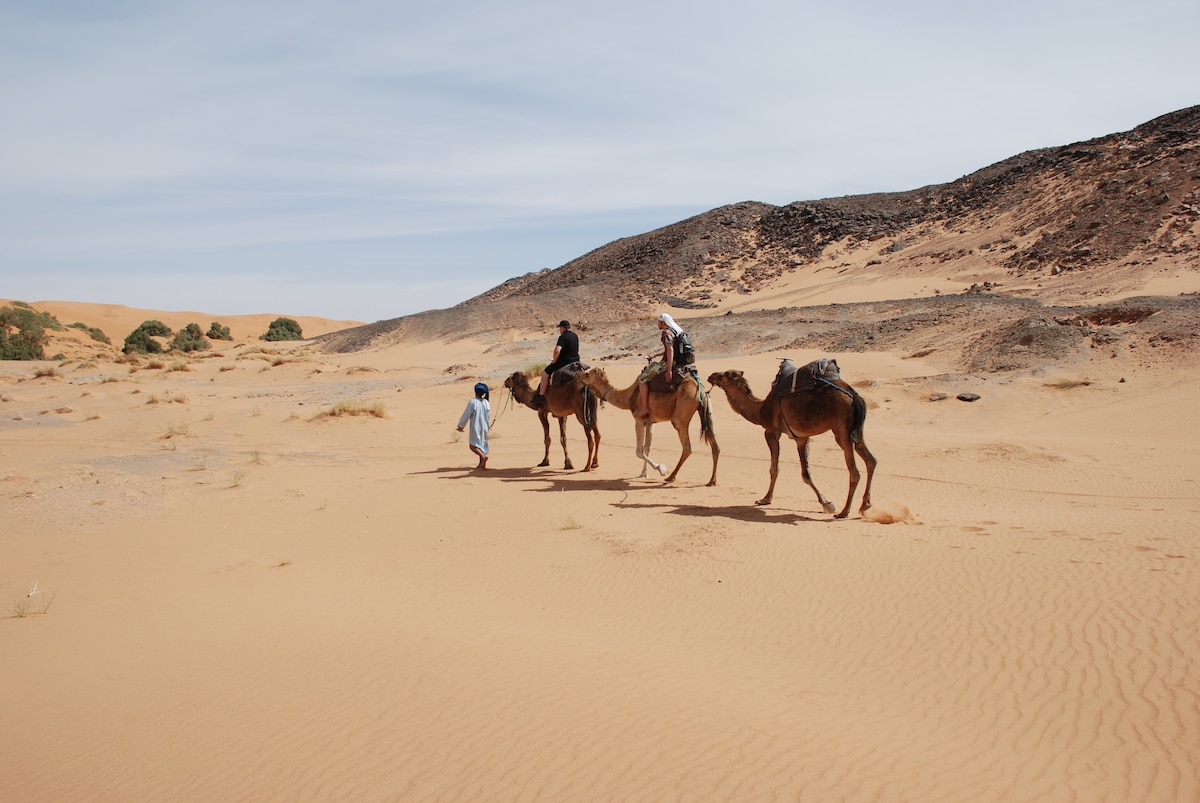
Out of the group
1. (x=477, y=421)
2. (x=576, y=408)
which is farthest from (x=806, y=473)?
(x=477, y=421)

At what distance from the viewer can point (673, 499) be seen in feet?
38.6

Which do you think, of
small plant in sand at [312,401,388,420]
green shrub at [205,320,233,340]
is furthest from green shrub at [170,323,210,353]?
small plant in sand at [312,401,388,420]

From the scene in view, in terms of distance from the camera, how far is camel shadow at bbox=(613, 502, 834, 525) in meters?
10.2

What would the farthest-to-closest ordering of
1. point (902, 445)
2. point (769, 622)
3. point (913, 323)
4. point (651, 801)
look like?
point (913, 323) → point (902, 445) → point (769, 622) → point (651, 801)

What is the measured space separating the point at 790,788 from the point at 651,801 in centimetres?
72

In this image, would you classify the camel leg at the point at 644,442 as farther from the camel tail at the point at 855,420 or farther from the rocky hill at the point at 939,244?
the rocky hill at the point at 939,244

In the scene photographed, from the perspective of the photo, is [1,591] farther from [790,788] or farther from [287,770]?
[790,788]

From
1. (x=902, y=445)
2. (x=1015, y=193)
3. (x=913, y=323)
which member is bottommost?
(x=902, y=445)

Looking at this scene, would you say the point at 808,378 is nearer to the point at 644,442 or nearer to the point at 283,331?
the point at 644,442

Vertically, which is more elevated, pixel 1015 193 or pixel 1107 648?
pixel 1015 193

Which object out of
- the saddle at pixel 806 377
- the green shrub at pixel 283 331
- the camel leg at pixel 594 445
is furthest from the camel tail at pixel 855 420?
the green shrub at pixel 283 331

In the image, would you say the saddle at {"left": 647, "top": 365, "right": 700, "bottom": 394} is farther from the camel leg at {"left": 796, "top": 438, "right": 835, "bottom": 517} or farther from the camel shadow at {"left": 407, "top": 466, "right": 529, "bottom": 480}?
the camel shadow at {"left": 407, "top": 466, "right": 529, "bottom": 480}

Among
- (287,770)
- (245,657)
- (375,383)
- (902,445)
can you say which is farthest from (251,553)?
(375,383)

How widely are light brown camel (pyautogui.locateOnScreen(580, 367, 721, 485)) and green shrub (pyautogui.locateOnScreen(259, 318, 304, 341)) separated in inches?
2509
